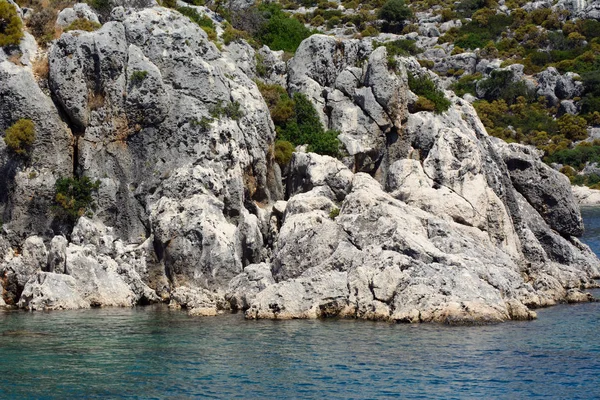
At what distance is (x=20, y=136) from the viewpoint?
4309 centimetres

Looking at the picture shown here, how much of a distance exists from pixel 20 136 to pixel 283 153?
16.9m

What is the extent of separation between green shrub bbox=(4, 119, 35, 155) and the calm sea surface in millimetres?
11010

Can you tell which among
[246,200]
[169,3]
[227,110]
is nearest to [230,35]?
[169,3]

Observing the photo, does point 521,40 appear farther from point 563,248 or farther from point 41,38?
point 41,38

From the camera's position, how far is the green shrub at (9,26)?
152ft

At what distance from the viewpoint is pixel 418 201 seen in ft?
140

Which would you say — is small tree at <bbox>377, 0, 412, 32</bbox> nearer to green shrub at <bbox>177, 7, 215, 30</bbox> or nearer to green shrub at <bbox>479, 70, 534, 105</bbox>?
green shrub at <bbox>479, 70, 534, 105</bbox>

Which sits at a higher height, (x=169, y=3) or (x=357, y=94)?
(x=169, y=3)

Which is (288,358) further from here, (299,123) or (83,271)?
(299,123)

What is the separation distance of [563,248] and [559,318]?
1572 centimetres

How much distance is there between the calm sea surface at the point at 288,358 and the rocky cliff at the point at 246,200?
2.64 m

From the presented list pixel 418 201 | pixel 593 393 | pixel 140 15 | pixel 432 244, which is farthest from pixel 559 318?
pixel 140 15

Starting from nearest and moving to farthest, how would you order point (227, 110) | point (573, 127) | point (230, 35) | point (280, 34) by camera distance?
point (227, 110) < point (230, 35) < point (280, 34) < point (573, 127)

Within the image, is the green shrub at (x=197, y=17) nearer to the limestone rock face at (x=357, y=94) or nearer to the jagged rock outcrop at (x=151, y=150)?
the limestone rock face at (x=357, y=94)
